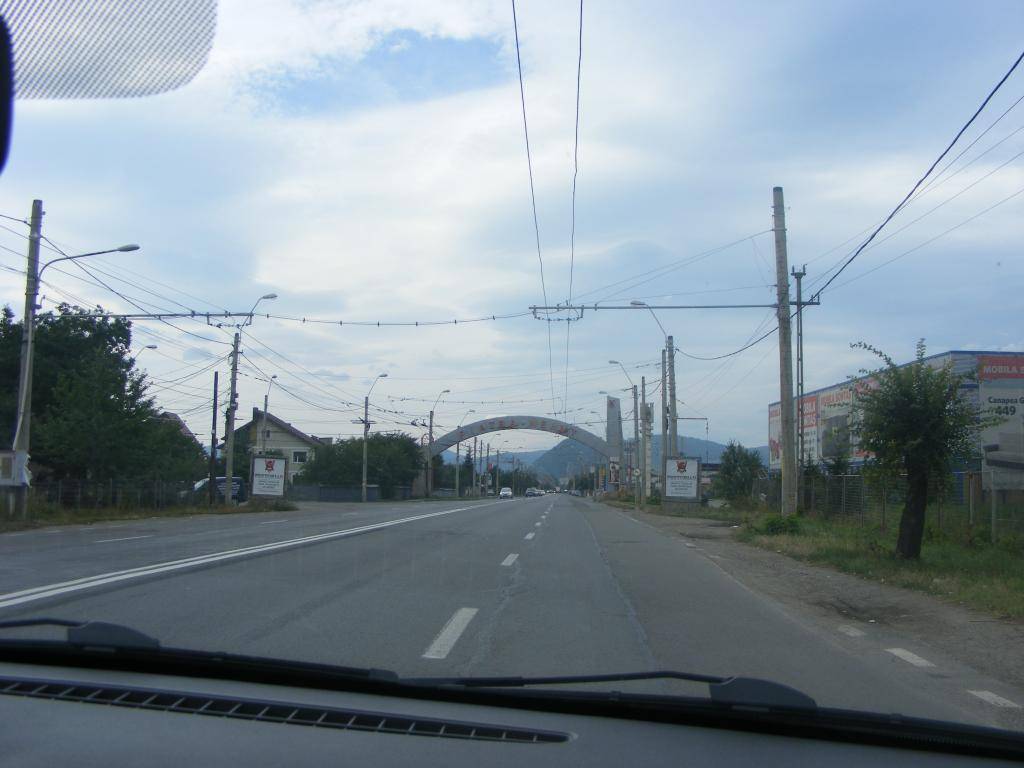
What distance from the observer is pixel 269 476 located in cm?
4666

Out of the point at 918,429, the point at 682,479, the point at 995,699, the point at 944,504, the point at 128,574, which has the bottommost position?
the point at 995,699

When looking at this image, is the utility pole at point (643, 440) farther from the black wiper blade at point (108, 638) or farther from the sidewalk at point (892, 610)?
the black wiper blade at point (108, 638)

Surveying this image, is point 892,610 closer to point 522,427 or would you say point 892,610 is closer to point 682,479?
point 682,479

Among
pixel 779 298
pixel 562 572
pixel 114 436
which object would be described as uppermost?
pixel 779 298

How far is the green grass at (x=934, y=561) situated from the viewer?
467 inches

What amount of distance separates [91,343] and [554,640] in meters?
49.3

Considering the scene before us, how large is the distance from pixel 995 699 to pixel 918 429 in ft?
31.9

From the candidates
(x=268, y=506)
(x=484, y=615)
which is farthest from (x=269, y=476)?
(x=484, y=615)

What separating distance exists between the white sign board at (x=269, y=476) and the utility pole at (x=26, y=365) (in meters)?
19.7

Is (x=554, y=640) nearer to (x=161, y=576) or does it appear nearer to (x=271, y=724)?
(x=271, y=724)

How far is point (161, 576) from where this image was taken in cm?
1188

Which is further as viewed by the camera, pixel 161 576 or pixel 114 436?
pixel 114 436

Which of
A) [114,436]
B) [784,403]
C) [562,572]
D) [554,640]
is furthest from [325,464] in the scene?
[554,640]

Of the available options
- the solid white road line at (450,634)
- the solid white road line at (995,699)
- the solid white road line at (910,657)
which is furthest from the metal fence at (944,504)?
the solid white road line at (450,634)
